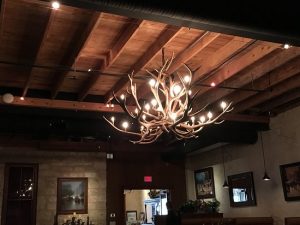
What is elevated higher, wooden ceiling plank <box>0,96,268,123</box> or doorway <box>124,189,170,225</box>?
wooden ceiling plank <box>0,96,268,123</box>

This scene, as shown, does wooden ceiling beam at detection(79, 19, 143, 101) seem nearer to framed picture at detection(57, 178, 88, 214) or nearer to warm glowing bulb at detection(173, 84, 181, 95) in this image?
warm glowing bulb at detection(173, 84, 181, 95)

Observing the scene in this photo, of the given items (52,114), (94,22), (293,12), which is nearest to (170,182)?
(52,114)

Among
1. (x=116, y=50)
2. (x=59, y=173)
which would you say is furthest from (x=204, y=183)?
(x=116, y=50)

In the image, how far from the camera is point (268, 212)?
845 cm

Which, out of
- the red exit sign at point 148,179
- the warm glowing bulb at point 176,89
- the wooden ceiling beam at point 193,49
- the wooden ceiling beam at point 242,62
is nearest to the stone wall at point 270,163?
the red exit sign at point 148,179

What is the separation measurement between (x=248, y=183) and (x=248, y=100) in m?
2.66

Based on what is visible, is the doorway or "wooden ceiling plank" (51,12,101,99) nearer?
"wooden ceiling plank" (51,12,101,99)

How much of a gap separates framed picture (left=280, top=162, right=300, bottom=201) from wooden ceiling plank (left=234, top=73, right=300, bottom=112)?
1.62m

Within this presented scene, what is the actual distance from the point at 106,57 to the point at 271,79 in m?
2.89

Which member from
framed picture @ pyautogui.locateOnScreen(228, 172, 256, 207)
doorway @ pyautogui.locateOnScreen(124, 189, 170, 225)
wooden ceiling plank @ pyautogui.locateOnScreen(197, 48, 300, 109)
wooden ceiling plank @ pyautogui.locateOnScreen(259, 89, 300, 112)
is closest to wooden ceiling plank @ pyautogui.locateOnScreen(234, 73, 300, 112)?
wooden ceiling plank @ pyautogui.locateOnScreen(197, 48, 300, 109)

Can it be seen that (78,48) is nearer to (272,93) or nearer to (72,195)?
(272,93)

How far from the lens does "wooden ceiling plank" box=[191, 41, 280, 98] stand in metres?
4.92

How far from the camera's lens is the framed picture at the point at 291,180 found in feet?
25.0

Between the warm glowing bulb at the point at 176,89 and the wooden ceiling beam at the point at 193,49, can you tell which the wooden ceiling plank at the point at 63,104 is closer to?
the wooden ceiling beam at the point at 193,49
